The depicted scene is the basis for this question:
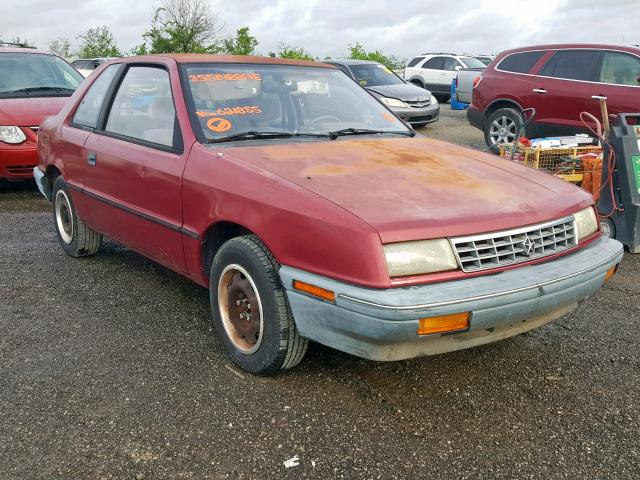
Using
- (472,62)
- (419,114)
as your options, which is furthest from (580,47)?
(472,62)

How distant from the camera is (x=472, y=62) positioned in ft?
63.4

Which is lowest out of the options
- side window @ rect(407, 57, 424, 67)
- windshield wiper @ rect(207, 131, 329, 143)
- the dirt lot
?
the dirt lot

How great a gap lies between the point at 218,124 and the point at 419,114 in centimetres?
1013

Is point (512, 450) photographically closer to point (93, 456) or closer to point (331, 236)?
point (331, 236)

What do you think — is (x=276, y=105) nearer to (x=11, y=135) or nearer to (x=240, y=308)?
(x=240, y=308)

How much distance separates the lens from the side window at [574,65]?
8.63m

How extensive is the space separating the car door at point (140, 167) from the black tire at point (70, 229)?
0.45m

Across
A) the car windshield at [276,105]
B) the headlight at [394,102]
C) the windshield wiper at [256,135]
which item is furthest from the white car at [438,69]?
the windshield wiper at [256,135]

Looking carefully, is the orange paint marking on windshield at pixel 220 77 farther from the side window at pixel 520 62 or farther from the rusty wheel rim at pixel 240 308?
the side window at pixel 520 62

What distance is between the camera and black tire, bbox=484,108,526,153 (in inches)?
375

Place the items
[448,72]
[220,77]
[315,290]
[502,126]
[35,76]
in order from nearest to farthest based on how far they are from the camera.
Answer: [315,290] → [220,77] → [35,76] → [502,126] → [448,72]

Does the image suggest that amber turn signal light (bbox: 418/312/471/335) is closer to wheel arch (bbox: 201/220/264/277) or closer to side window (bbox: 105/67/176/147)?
wheel arch (bbox: 201/220/264/277)

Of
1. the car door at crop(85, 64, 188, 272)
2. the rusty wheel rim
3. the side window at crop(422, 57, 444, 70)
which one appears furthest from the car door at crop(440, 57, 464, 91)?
the rusty wheel rim

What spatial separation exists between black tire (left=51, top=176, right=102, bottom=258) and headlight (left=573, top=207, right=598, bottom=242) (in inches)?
131
